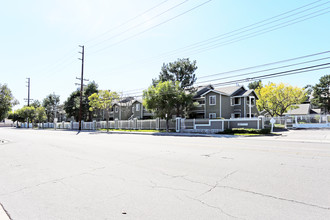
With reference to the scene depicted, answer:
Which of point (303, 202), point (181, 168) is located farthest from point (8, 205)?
point (303, 202)

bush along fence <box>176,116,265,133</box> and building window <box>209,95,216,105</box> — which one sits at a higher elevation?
building window <box>209,95,216,105</box>

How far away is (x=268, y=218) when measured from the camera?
333 cm

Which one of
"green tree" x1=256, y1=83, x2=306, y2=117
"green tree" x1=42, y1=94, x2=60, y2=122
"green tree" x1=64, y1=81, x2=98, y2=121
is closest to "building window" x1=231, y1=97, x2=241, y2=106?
"green tree" x1=256, y1=83, x2=306, y2=117

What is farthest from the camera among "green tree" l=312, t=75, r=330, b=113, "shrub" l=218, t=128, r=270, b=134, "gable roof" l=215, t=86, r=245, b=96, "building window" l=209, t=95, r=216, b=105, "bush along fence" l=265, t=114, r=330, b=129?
"green tree" l=312, t=75, r=330, b=113

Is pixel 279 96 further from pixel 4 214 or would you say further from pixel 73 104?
pixel 73 104

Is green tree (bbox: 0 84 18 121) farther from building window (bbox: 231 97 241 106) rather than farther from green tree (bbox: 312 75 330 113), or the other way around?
green tree (bbox: 312 75 330 113)

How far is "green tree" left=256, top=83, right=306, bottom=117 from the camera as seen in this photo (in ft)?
127

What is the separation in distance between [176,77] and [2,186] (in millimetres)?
43757

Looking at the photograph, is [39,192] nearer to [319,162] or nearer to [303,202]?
[303,202]

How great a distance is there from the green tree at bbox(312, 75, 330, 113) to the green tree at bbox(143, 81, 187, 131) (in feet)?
129

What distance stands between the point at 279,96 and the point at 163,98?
23.2 m

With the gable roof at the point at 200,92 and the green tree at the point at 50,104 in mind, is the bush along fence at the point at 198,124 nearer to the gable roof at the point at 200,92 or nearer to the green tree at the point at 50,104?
the gable roof at the point at 200,92

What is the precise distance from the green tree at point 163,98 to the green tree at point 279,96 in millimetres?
18441

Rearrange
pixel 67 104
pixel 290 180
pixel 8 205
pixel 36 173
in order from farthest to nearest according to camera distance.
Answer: pixel 67 104
pixel 36 173
pixel 290 180
pixel 8 205
